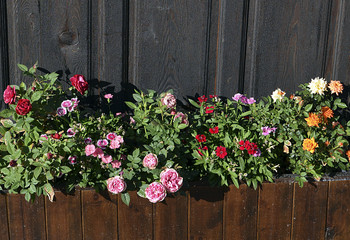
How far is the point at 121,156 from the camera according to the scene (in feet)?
7.37

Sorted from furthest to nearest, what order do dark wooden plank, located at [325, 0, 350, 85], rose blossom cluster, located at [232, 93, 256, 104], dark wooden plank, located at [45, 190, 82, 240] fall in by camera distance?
dark wooden plank, located at [325, 0, 350, 85] → rose blossom cluster, located at [232, 93, 256, 104] → dark wooden plank, located at [45, 190, 82, 240]

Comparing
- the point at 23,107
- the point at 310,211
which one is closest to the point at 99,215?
the point at 23,107

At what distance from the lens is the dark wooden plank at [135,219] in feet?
7.18

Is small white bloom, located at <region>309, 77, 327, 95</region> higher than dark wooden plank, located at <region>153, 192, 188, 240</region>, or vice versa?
small white bloom, located at <region>309, 77, 327, 95</region>

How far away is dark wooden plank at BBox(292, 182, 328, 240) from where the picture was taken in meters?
2.34

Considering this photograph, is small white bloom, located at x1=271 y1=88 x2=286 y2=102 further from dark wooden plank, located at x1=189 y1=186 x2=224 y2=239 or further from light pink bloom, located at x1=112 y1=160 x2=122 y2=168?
light pink bloom, located at x1=112 y1=160 x2=122 y2=168

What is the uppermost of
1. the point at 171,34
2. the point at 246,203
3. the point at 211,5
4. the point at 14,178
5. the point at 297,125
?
the point at 211,5

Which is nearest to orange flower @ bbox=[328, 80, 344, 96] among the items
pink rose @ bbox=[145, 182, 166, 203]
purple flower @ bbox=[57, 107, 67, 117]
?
pink rose @ bbox=[145, 182, 166, 203]

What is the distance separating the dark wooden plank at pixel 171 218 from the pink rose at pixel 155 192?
6.9 inches

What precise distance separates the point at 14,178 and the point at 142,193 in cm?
63

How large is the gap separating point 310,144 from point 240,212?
0.52m

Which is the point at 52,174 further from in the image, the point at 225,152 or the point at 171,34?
the point at 171,34

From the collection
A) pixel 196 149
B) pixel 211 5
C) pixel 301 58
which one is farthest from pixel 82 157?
pixel 301 58

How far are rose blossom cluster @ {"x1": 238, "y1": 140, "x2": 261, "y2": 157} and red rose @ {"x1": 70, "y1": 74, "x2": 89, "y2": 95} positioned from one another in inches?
34.8
